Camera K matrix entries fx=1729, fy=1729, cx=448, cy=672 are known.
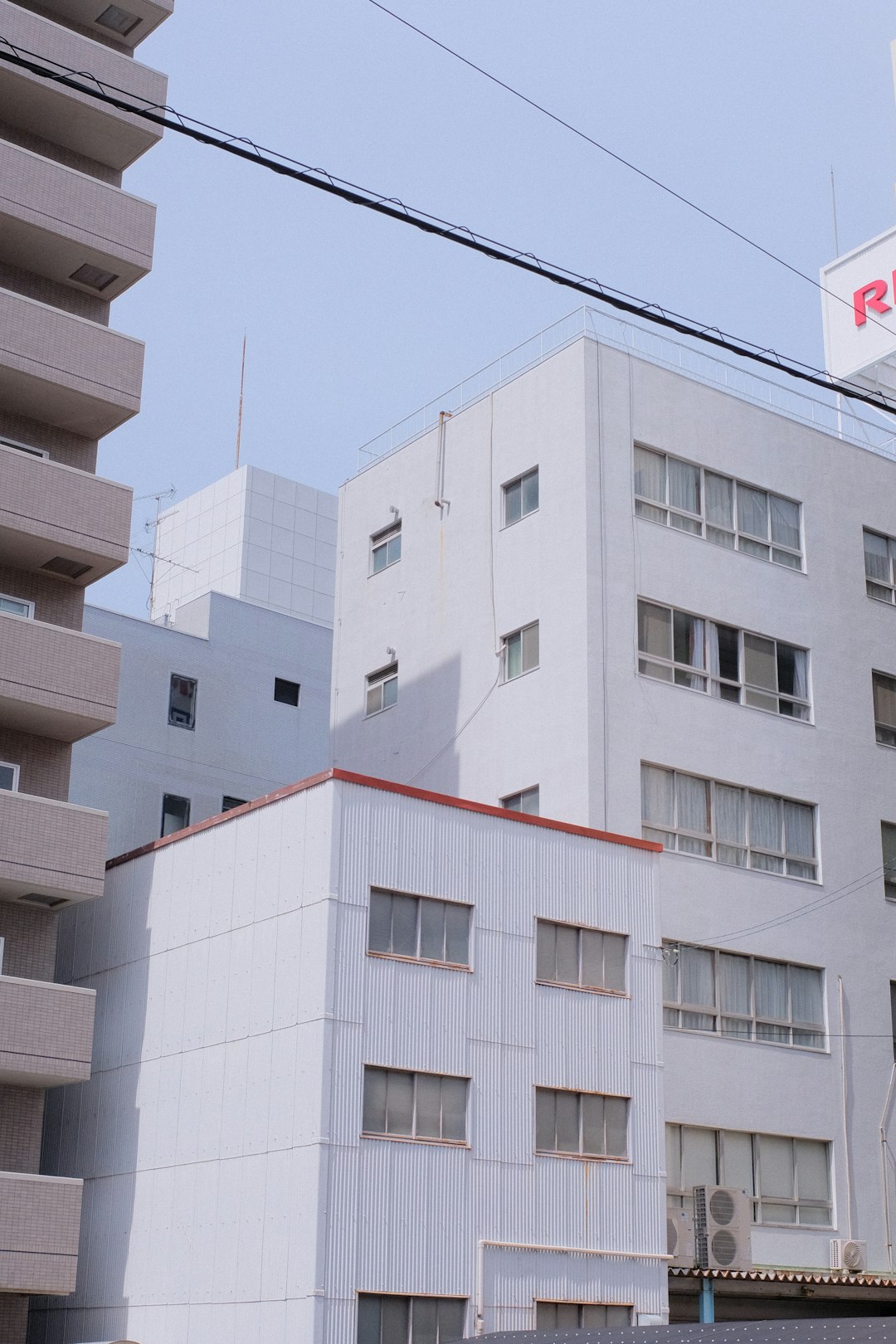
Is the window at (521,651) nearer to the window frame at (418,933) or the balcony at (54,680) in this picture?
the balcony at (54,680)

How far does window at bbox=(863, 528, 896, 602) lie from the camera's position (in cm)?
4044

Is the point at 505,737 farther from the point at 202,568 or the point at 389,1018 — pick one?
the point at 202,568

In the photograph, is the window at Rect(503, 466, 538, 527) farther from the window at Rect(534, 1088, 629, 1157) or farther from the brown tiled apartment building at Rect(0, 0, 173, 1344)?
the window at Rect(534, 1088, 629, 1157)

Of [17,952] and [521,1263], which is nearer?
[521,1263]

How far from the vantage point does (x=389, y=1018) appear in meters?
26.7

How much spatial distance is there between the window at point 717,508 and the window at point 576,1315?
16.5m

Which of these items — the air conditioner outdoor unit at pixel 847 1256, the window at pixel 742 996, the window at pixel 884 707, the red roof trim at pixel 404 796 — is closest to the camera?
the red roof trim at pixel 404 796

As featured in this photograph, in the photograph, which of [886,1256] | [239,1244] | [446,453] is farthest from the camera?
[446,453]

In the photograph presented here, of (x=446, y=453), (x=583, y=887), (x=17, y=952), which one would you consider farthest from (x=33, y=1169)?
(x=446, y=453)

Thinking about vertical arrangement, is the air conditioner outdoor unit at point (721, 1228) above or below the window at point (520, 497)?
below

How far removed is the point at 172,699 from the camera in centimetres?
5141

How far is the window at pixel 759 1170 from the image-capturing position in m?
32.2

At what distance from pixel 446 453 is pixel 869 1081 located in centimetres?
1686

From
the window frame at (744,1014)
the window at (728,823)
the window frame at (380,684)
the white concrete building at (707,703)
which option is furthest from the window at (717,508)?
the window frame at (744,1014)
